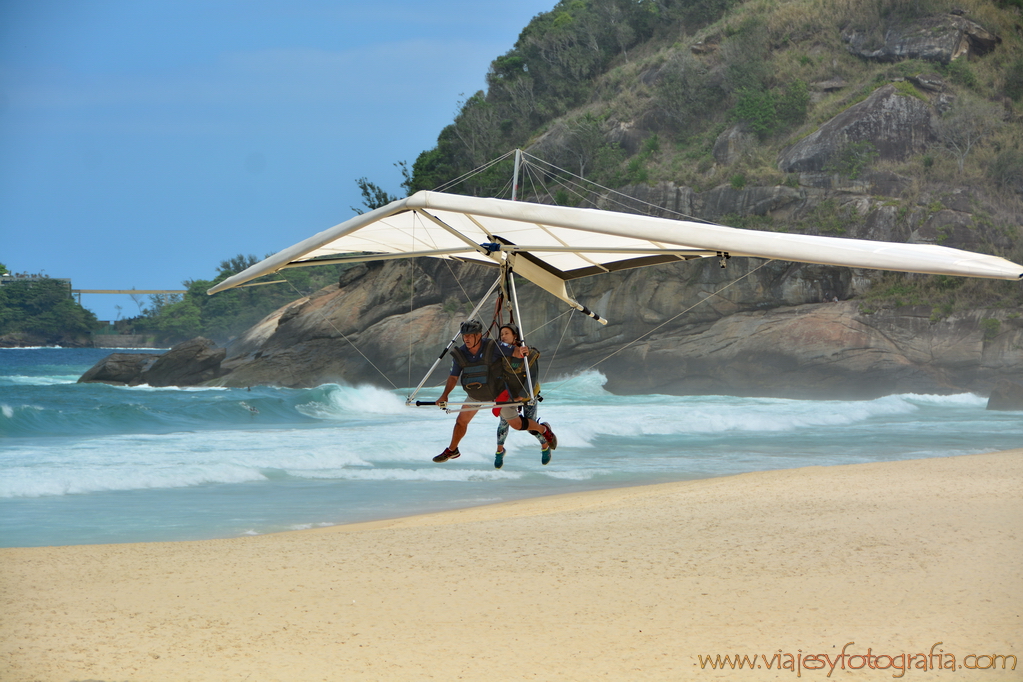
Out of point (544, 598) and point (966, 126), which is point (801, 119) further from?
point (544, 598)

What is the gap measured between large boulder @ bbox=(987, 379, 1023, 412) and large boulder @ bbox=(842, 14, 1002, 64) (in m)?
16.0

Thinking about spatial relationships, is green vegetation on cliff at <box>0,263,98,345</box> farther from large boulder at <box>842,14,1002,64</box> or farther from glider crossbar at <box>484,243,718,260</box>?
glider crossbar at <box>484,243,718,260</box>

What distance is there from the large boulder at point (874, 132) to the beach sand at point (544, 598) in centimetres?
2288

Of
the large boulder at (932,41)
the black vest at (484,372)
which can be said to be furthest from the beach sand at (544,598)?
the large boulder at (932,41)

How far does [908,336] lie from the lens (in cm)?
2648

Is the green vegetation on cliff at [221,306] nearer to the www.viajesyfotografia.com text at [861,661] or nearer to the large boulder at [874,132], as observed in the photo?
the large boulder at [874,132]

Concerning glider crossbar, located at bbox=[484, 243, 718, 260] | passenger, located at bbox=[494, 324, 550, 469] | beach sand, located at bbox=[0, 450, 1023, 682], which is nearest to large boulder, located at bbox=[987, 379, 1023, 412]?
beach sand, located at bbox=[0, 450, 1023, 682]

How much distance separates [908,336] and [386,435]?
18.4m

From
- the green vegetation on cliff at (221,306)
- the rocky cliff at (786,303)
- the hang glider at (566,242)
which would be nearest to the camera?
the hang glider at (566,242)

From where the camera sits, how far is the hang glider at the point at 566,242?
582 cm

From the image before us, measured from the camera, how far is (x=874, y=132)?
29766 millimetres

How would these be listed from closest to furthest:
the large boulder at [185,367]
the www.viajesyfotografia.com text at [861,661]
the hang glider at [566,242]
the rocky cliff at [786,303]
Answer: the www.viajesyfotografia.com text at [861,661]
the hang glider at [566,242]
the rocky cliff at [786,303]
the large boulder at [185,367]

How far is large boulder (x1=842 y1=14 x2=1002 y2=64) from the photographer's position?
32125 mm

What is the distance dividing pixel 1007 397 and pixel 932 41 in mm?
17163
